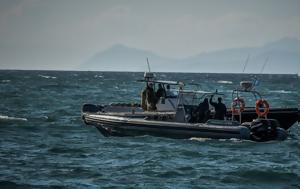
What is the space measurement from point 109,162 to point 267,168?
445cm

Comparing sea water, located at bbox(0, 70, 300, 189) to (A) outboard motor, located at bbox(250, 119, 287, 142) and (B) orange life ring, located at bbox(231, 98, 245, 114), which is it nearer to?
(A) outboard motor, located at bbox(250, 119, 287, 142)

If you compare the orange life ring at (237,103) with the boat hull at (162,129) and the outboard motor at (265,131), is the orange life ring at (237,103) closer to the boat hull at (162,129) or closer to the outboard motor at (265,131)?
the outboard motor at (265,131)

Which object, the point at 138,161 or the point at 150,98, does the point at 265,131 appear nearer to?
the point at 138,161

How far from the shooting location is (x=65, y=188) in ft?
50.3

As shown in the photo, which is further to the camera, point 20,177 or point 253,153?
point 253,153

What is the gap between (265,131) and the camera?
23016 mm

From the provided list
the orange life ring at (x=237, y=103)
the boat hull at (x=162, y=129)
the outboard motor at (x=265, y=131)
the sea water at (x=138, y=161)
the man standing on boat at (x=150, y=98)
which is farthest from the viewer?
the man standing on boat at (x=150, y=98)

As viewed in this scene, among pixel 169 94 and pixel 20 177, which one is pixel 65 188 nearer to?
pixel 20 177

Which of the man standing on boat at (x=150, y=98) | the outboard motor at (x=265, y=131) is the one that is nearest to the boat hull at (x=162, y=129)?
the outboard motor at (x=265, y=131)

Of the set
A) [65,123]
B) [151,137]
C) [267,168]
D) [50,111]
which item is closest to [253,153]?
[267,168]

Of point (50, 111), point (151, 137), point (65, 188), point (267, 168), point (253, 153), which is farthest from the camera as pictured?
point (50, 111)

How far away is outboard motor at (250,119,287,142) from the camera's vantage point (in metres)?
23.0

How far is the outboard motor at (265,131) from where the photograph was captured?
23.0 m

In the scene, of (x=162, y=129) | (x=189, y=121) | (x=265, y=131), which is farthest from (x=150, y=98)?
(x=265, y=131)
